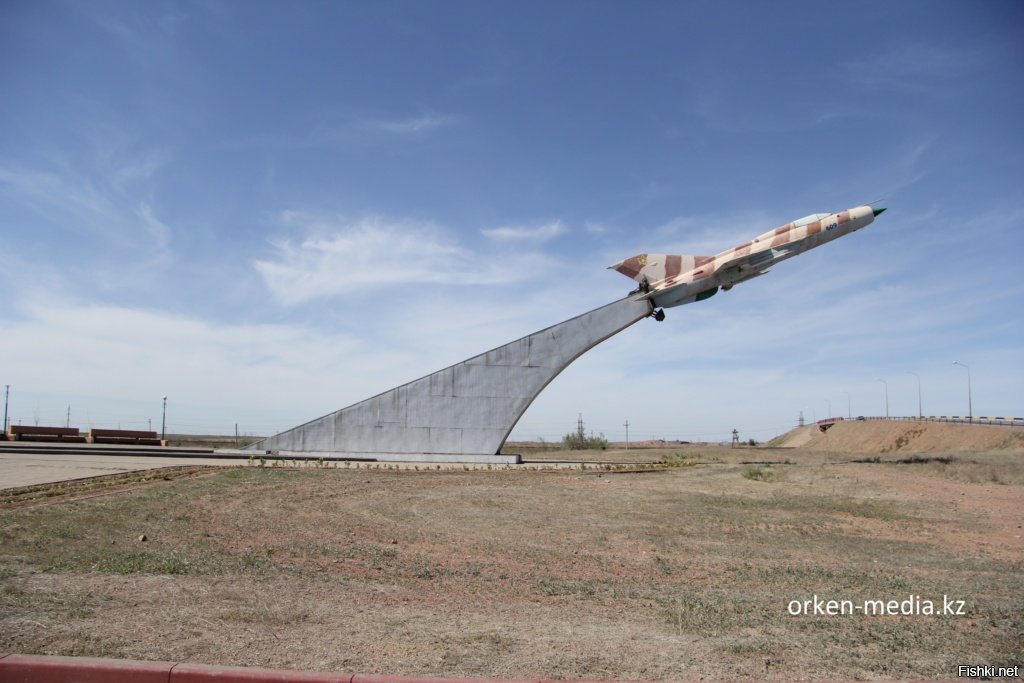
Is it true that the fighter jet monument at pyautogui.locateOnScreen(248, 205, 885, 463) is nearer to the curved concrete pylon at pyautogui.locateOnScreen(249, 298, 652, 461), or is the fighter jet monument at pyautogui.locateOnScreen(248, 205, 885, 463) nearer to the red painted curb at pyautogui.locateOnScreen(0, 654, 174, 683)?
the curved concrete pylon at pyautogui.locateOnScreen(249, 298, 652, 461)

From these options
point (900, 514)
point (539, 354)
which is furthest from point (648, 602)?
point (539, 354)

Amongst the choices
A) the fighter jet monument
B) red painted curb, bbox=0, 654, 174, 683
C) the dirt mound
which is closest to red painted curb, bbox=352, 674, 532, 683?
red painted curb, bbox=0, 654, 174, 683

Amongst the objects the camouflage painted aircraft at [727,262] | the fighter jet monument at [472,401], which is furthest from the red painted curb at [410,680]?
the camouflage painted aircraft at [727,262]

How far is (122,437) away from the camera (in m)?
39.7

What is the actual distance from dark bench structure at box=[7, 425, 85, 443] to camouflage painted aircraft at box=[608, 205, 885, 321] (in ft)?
96.0

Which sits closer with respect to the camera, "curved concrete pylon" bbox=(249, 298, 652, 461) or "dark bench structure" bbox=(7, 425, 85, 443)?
"curved concrete pylon" bbox=(249, 298, 652, 461)

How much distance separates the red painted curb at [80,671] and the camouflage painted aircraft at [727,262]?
26171mm

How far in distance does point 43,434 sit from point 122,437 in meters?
3.76

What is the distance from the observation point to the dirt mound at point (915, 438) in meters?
37.1

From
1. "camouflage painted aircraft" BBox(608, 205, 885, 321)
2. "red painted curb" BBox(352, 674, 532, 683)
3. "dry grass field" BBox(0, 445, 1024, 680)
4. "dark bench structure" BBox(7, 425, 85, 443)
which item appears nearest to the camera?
"red painted curb" BBox(352, 674, 532, 683)

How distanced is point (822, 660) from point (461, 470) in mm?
18677

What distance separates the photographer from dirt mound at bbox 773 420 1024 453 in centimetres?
3706

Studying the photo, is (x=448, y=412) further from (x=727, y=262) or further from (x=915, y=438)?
(x=915, y=438)

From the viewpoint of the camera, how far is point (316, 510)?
1380 centimetres
